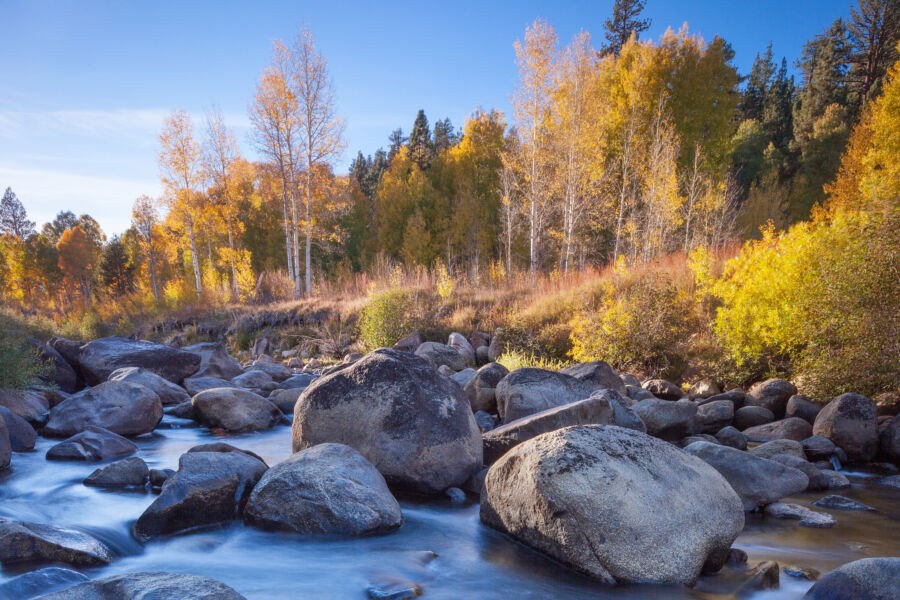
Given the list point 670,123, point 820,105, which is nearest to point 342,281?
point 670,123

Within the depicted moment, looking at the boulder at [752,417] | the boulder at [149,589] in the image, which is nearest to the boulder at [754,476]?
the boulder at [752,417]

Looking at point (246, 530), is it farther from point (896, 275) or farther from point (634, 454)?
point (896, 275)

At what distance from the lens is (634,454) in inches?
133

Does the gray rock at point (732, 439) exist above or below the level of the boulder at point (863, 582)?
below

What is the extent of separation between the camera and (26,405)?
253 inches

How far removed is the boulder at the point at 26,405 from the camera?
6.21m

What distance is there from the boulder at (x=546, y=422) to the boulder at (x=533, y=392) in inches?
32.2

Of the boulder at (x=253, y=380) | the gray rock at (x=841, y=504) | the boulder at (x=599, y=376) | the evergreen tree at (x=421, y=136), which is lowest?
the gray rock at (x=841, y=504)

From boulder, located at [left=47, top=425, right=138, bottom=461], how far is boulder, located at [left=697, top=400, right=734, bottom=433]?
276 inches

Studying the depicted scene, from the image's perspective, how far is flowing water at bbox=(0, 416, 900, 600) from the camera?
313 cm

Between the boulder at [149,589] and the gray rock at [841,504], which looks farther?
the gray rock at [841,504]

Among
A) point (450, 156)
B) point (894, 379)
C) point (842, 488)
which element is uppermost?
point (450, 156)

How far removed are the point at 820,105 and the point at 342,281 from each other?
35.9 meters

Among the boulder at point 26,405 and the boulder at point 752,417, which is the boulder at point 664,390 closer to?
the boulder at point 752,417
